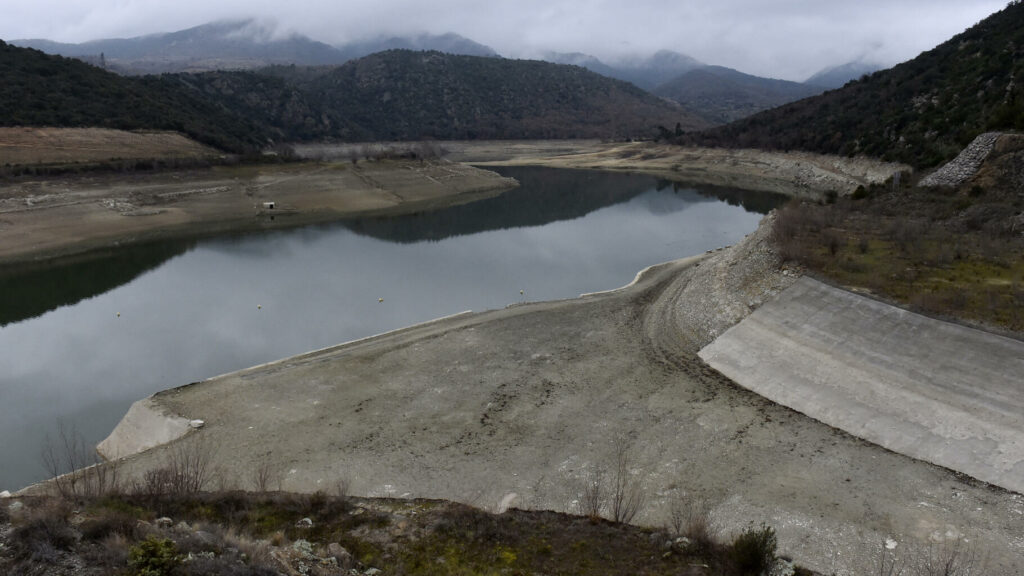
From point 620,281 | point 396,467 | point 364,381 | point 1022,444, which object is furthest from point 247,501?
point 620,281

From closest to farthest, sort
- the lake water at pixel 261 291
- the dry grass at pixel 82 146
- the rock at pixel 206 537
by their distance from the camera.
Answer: the rock at pixel 206 537 < the lake water at pixel 261 291 < the dry grass at pixel 82 146

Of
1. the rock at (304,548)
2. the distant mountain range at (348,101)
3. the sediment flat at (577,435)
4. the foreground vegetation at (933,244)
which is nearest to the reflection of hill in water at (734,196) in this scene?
the foreground vegetation at (933,244)

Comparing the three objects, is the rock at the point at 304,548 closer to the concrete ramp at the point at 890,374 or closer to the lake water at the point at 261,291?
the lake water at the point at 261,291

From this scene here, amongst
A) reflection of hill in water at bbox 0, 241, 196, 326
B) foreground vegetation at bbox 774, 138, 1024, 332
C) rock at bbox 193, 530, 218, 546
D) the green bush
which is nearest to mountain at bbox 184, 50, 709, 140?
reflection of hill in water at bbox 0, 241, 196, 326

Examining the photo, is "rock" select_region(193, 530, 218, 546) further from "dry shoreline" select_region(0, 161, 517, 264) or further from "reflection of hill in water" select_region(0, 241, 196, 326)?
"dry shoreline" select_region(0, 161, 517, 264)

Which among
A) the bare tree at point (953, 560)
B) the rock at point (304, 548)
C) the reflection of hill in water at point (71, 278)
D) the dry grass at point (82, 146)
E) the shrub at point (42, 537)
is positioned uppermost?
the dry grass at point (82, 146)

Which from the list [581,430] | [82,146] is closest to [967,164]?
[581,430]
